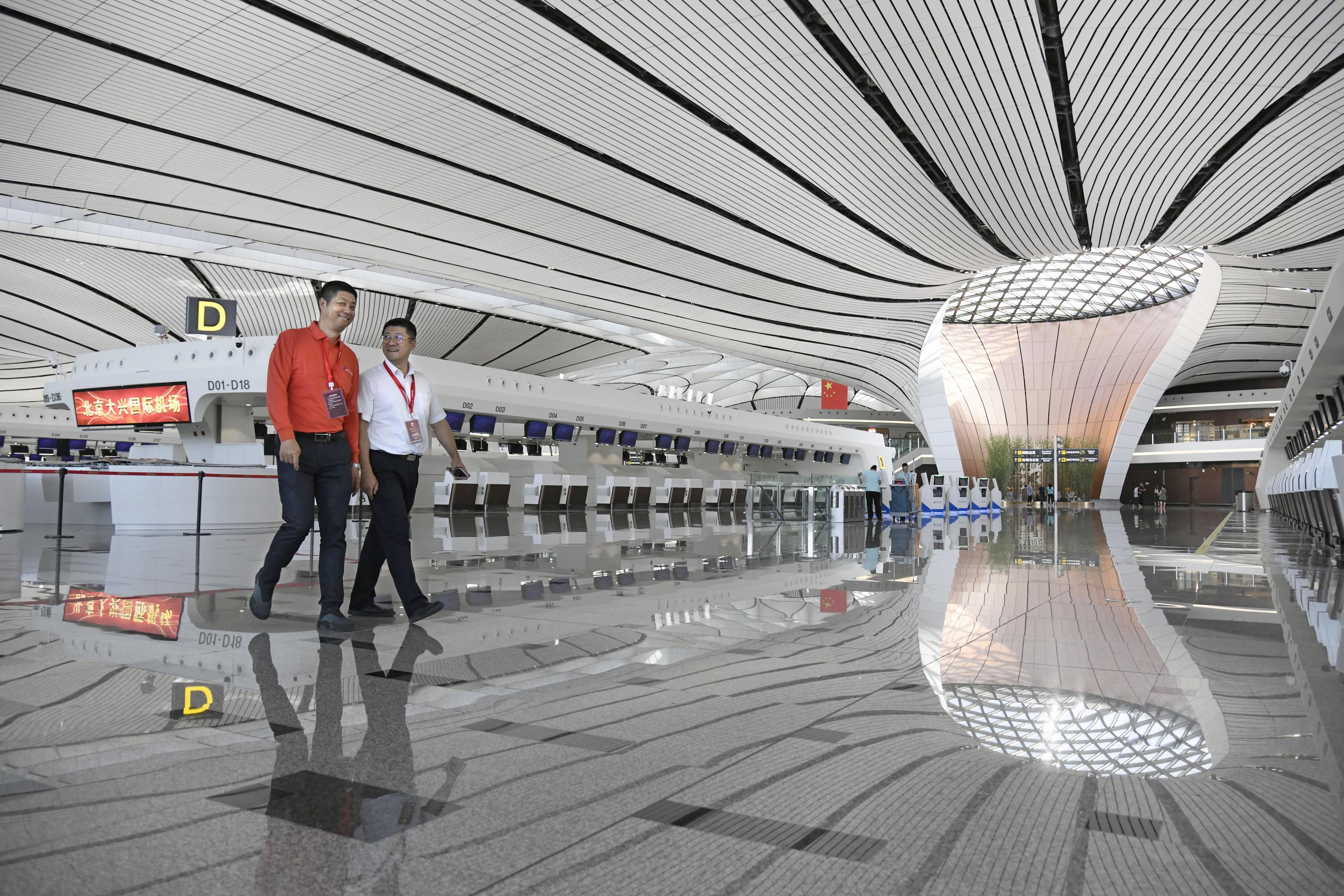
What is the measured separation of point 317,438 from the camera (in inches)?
168

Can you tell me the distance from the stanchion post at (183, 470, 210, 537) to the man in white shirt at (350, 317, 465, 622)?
3714 mm

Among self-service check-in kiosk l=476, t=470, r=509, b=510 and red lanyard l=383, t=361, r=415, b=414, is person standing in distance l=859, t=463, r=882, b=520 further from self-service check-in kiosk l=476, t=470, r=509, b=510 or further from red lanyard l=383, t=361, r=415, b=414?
red lanyard l=383, t=361, r=415, b=414

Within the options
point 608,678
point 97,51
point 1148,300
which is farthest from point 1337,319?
point 1148,300

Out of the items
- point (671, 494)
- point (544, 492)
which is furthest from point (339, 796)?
point (671, 494)

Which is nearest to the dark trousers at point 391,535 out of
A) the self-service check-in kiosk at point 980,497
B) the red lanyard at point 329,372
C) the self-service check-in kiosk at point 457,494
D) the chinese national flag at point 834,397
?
the red lanyard at point 329,372

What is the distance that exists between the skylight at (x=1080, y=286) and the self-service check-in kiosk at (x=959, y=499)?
7866mm

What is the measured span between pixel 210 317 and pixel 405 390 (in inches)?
666

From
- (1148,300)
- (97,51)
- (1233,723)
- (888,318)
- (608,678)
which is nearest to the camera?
(1233,723)

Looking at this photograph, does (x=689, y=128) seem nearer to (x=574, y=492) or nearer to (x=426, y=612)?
(x=574, y=492)

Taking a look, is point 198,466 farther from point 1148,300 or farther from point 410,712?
point 1148,300

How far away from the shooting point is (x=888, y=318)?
1296 inches

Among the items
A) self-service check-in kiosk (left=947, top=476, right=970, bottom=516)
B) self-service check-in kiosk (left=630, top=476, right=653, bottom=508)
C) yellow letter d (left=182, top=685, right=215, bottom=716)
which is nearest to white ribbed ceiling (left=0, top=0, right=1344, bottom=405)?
self-service check-in kiosk (left=630, top=476, right=653, bottom=508)

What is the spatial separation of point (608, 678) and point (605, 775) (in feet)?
3.41

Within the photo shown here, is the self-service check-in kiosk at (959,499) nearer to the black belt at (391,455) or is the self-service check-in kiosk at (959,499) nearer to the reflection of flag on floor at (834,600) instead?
the reflection of flag on floor at (834,600)
